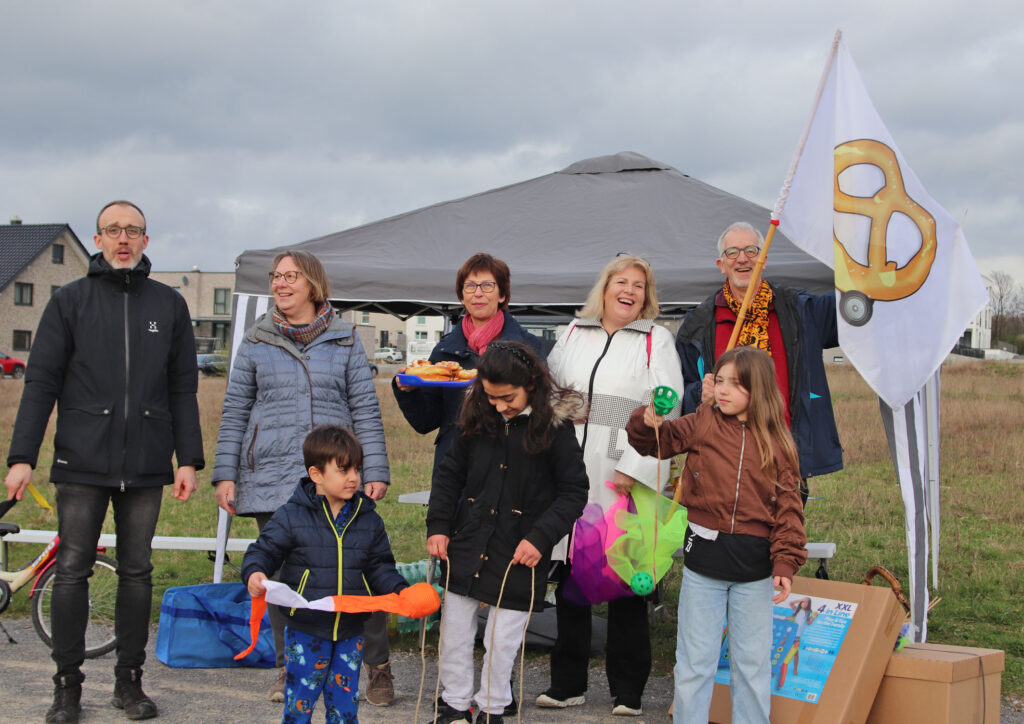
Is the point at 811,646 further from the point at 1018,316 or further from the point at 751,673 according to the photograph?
the point at 1018,316

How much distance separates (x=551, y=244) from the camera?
5.50m

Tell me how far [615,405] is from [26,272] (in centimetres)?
4898

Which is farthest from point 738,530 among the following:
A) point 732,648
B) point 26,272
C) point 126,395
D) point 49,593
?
point 26,272

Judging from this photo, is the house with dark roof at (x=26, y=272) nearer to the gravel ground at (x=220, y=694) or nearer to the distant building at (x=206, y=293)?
the distant building at (x=206, y=293)

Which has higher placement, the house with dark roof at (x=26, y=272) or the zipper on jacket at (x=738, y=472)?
the house with dark roof at (x=26, y=272)

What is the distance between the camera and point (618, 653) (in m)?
3.76

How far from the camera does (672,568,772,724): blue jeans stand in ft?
10.2

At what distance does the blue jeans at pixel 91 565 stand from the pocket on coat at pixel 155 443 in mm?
108

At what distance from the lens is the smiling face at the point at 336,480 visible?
2945 millimetres

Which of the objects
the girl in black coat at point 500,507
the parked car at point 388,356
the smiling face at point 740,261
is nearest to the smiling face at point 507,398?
the girl in black coat at point 500,507

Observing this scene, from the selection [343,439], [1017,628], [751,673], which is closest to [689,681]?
[751,673]

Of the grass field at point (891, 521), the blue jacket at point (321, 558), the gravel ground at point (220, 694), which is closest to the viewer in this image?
the blue jacket at point (321, 558)

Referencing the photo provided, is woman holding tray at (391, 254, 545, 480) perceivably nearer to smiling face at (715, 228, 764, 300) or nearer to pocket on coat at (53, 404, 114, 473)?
smiling face at (715, 228, 764, 300)

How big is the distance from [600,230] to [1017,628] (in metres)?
3.35
